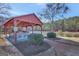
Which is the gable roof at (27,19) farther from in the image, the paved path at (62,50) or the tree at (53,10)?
the paved path at (62,50)

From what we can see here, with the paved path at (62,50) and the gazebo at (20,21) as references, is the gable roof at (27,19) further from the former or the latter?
the paved path at (62,50)

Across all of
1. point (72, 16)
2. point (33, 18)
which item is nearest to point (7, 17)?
point (33, 18)

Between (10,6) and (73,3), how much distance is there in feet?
2.15

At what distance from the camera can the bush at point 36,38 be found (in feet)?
8.57

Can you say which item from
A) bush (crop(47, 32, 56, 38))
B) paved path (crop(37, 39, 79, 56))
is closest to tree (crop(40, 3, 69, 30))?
bush (crop(47, 32, 56, 38))

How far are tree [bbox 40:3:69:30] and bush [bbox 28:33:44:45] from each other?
0.51 ft

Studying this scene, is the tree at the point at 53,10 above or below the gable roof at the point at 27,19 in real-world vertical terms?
above

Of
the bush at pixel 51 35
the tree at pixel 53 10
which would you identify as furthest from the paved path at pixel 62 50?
the tree at pixel 53 10

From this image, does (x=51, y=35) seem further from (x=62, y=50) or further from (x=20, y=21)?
(x=20, y=21)

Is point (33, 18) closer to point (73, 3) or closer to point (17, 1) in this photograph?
point (17, 1)

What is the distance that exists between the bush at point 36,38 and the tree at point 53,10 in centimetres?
16

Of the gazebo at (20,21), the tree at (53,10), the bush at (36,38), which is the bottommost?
the bush at (36,38)

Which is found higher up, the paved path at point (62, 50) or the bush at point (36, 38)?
the bush at point (36, 38)

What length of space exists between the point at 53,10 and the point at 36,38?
34 centimetres
